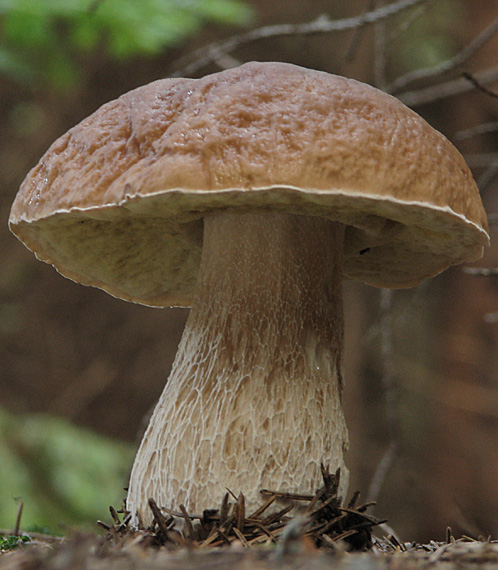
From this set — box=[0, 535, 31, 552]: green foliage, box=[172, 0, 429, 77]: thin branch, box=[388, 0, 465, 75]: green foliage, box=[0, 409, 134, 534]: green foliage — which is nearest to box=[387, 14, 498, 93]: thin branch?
box=[172, 0, 429, 77]: thin branch

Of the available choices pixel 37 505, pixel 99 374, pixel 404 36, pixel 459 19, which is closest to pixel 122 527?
pixel 37 505

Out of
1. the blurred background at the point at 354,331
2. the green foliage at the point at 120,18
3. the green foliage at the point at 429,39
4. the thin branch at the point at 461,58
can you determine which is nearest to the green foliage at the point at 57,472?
the blurred background at the point at 354,331

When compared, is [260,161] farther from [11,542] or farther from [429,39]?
[429,39]

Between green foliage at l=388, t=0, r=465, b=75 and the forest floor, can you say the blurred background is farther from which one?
the forest floor

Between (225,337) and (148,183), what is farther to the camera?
(225,337)

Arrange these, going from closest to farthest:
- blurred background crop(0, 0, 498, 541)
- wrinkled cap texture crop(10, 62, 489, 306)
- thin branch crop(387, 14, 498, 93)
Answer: wrinkled cap texture crop(10, 62, 489, 306) → thin branch crop(387, 14, 498, 93) → blurred background crop(0, 0, 498, 541)

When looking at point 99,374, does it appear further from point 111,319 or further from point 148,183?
point 148,183

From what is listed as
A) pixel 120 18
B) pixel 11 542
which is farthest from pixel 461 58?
pixel 11 542

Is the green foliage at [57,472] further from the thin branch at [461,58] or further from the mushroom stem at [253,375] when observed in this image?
the thin branch at [461,58]
